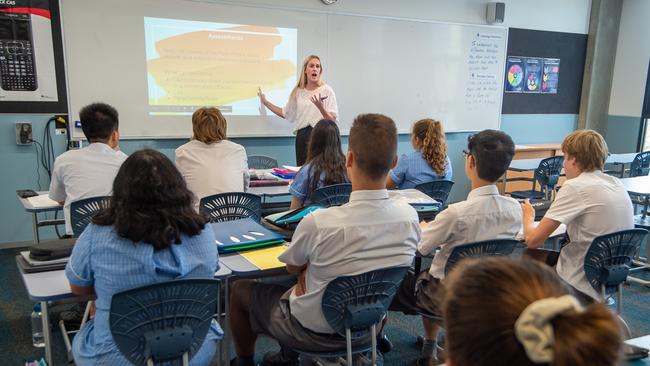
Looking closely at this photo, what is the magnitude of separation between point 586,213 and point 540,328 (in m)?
2.13

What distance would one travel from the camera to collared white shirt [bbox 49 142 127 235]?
2.88m

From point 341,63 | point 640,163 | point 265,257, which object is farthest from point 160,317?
point 640,163

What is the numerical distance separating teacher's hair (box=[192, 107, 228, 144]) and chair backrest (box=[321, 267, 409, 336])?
171 centimetres

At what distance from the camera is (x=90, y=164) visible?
2898 millimetres

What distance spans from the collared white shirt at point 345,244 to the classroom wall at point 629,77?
22.3 ft

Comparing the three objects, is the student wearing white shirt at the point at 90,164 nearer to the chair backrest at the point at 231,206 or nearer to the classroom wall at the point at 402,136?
the chair backrest at the point at 231,206

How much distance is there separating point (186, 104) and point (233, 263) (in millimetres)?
3259

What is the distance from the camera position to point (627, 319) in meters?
3.49

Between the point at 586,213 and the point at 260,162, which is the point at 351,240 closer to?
the point at 586,213

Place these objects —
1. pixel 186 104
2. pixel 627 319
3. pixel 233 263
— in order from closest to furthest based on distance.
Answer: pixel 233 263 < pixel 627 319 < pixel 186 104

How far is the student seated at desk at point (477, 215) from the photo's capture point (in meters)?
2.28

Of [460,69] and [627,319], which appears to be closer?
[627,319]

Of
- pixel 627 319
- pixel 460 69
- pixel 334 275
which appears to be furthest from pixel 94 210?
pixel 460 69

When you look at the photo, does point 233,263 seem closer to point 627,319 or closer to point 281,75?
point 627,319
